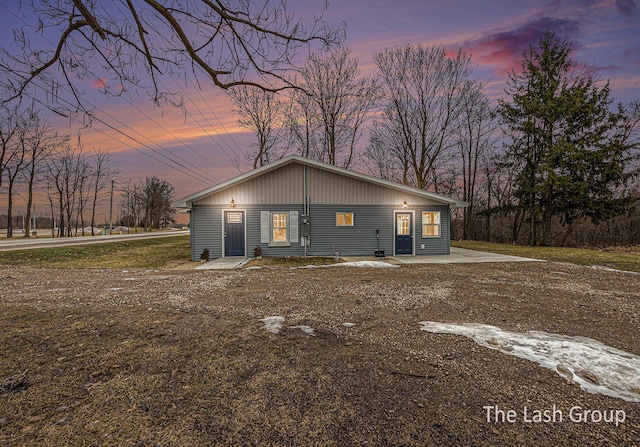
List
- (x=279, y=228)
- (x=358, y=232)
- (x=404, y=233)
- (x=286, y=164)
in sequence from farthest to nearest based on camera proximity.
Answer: (x=404, y=233) < (x=358, y=232) < (x=279, y=228) < (x=286, y=164)

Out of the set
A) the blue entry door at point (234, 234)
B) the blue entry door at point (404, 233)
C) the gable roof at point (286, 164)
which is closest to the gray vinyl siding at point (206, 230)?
the blue entry door at point (234, 234)

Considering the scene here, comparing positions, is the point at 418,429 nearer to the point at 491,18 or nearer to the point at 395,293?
the point at 395,293

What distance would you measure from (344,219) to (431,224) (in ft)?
14.3

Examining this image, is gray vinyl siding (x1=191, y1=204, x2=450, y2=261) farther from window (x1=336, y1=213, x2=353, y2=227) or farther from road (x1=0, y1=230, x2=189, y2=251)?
road (x1=0, y1=230, x2=189, y2=251)

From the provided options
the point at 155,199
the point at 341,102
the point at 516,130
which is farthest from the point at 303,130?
the point at 155,199

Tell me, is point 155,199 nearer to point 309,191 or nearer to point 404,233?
point 309,191

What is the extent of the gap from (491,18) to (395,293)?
8.54 m

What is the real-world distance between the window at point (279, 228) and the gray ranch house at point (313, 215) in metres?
0.05

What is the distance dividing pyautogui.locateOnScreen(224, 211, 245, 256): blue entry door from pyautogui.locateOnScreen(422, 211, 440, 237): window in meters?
8.76

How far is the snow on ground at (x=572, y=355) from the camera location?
8.55 feet

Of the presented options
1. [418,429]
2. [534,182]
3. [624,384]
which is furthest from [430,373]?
[534,182]

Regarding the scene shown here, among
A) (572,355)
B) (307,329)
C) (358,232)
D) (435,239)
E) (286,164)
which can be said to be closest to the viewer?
(572,355)

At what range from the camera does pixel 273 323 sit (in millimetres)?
4281

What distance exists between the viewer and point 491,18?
28.2ft
